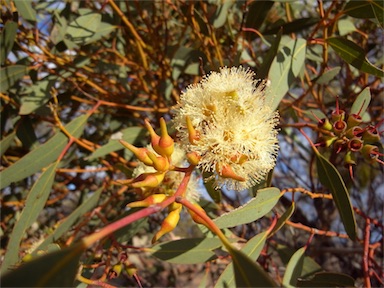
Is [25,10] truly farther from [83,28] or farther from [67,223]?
[67,223]

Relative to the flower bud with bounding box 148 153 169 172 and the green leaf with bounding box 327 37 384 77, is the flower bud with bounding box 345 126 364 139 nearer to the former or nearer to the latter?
the green leaf with bounding box 327 37 384 77

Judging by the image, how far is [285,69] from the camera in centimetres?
139

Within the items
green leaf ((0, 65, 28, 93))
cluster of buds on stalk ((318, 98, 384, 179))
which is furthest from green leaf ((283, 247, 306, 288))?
green leaf ((0, 65, 28, 93))

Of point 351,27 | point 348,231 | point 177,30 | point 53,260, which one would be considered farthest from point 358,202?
point 53,260

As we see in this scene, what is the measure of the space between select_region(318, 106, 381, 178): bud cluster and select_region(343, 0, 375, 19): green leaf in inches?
17.3

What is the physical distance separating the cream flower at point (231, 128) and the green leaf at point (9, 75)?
105cm

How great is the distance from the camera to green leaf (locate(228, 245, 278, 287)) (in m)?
0.65

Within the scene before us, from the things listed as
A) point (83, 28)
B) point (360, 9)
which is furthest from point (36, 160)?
point (360, 9)

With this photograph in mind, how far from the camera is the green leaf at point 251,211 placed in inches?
41.5

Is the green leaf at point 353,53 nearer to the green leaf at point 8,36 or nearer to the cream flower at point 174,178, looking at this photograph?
the cream flower at point 174,178

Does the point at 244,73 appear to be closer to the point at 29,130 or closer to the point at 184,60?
the point at 184,60

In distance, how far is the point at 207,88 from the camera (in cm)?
106

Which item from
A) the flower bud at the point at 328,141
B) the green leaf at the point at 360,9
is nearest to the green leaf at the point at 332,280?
the flower bud at the point at 328,141

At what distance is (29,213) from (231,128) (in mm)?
857
